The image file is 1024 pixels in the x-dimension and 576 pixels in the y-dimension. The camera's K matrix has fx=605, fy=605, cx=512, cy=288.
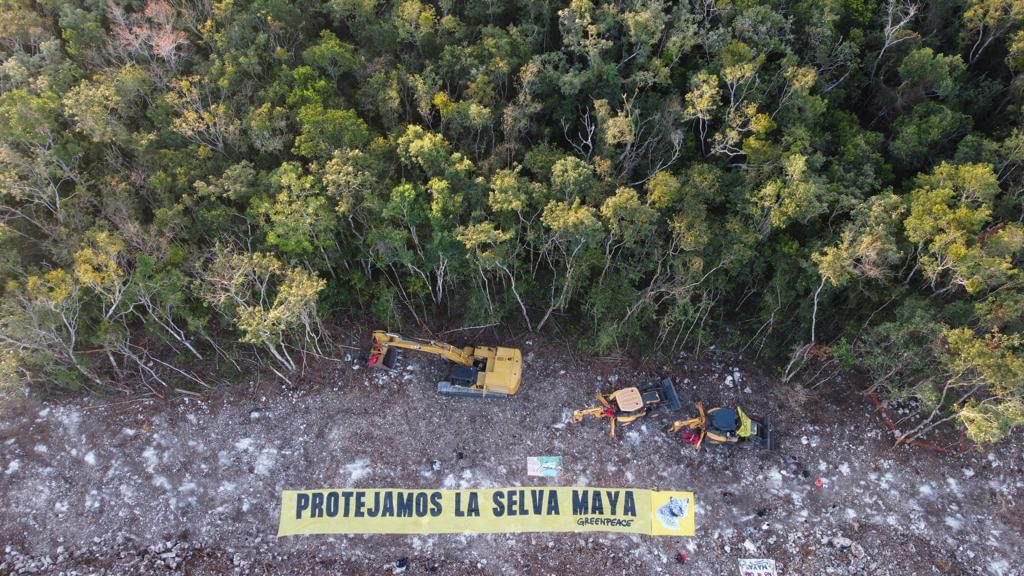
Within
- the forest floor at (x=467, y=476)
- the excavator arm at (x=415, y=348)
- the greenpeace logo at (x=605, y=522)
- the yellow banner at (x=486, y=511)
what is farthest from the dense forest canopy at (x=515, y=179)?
the greenpeace logo at (x=605, y=522)

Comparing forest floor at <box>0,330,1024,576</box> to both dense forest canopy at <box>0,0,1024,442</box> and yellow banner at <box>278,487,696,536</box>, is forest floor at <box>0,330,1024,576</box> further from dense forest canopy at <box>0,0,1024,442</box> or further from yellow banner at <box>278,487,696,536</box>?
dense forest canopy at <box>0,0,1024,442</box>

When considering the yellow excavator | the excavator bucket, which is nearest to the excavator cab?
the yellow excavator

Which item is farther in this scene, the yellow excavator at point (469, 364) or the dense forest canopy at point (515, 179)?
the yellow excavator at point (469, 364)

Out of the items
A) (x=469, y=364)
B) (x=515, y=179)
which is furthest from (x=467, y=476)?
(x=515, y=179)

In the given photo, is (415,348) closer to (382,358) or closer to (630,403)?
(382,358)

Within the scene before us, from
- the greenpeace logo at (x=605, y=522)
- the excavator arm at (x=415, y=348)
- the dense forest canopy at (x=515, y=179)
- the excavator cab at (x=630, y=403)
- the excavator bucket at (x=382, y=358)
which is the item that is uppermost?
the dense forest canopy at (x=515, y=179)

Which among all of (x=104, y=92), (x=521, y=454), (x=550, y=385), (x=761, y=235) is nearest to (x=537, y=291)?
(x=550, y=385)

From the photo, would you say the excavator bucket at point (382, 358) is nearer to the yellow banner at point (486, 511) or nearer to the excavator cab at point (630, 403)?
the yellow banner at point (486, 511)
